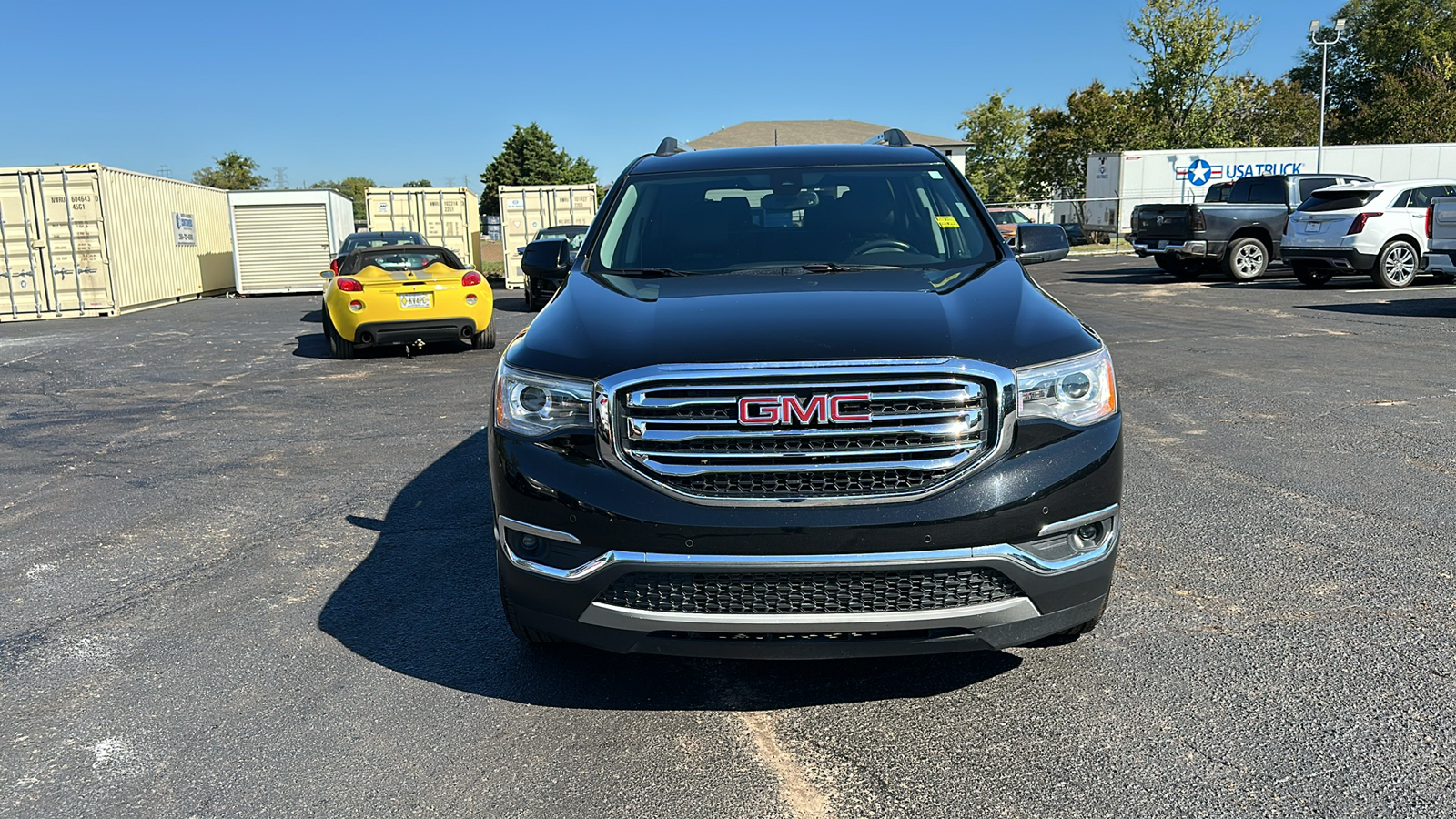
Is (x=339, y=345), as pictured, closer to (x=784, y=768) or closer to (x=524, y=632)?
(x=524, y=632)

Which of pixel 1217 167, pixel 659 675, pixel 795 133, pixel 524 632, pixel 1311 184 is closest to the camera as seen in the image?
pixel 524 632

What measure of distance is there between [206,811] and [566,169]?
3431 inches

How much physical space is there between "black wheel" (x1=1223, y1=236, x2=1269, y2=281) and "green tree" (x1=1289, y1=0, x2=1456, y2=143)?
40655 millimetres

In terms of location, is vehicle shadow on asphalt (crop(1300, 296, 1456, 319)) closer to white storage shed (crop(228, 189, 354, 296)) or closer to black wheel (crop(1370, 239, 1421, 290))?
black wheel (crop(1370, 239, 1421, 290))

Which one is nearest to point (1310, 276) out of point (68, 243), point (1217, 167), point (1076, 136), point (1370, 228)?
point (1370, 228)

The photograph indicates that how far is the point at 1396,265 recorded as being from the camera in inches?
710

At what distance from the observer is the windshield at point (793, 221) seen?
4262 millimetres

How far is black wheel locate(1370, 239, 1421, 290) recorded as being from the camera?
58.7 ft

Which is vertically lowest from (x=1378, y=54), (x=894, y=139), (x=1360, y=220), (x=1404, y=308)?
(x=1404, y=308)

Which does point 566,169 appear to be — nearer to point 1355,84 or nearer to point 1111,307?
point 1355,84

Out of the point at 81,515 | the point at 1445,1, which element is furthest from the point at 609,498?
the point at 1445,1

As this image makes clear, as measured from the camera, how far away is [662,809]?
2.79 m

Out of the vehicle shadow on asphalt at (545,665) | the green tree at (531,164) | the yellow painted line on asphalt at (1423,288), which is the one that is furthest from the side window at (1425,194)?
the green tree at (531,164)

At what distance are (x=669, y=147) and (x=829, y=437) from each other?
2.97m
